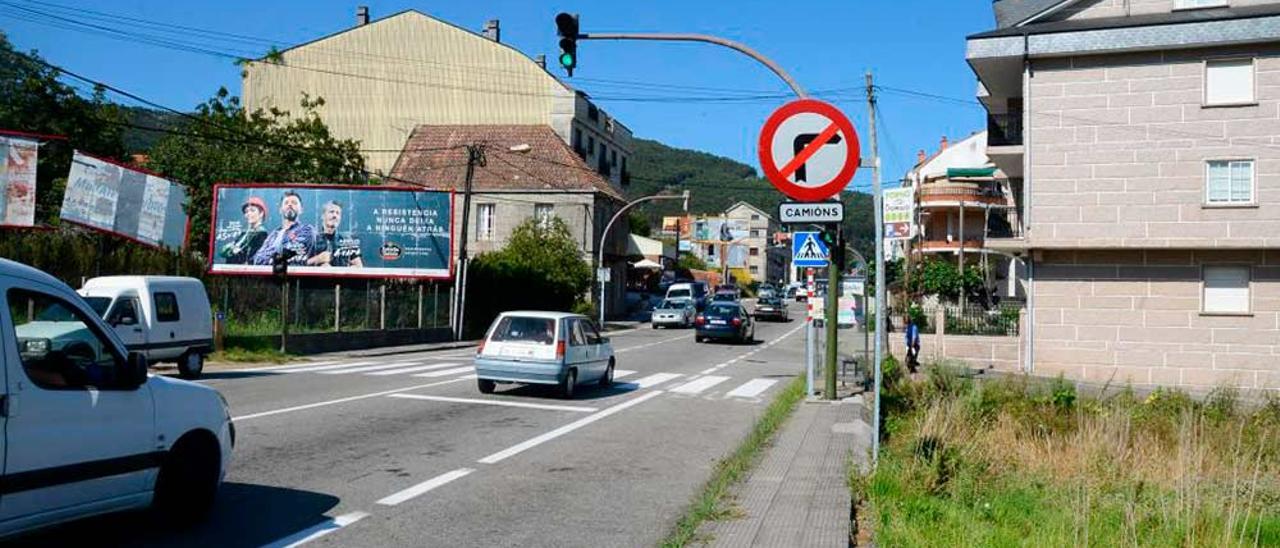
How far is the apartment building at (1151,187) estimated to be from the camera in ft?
82.6

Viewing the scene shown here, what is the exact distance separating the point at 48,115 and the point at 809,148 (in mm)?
50386

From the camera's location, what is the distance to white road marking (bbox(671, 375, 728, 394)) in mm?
19719

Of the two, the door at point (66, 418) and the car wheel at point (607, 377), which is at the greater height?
the door at point (66, 418)

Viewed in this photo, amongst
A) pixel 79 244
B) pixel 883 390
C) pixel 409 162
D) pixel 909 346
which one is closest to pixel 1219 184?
pixel 909 346

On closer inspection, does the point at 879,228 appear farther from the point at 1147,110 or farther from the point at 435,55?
the point at 435,55

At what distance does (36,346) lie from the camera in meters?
6.04

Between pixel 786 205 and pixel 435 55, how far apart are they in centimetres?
5047

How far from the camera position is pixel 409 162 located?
57.7 meters

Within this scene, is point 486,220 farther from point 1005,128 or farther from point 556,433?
point 556,433

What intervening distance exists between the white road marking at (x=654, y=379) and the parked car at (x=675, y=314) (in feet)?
90.2

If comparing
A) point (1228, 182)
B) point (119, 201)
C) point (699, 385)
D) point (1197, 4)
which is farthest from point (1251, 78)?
point (119, 201)

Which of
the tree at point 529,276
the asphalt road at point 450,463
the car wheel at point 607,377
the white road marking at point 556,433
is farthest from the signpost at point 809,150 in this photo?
the tree at point 529,276

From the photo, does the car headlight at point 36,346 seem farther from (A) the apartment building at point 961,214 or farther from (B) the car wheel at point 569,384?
(A) the apartment building at point 961,214

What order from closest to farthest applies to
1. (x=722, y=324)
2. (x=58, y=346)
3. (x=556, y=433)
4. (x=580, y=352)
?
(x=58, y=346)
(x=556, y=433)
(x=580, y=352)
(x=722, y=324)
